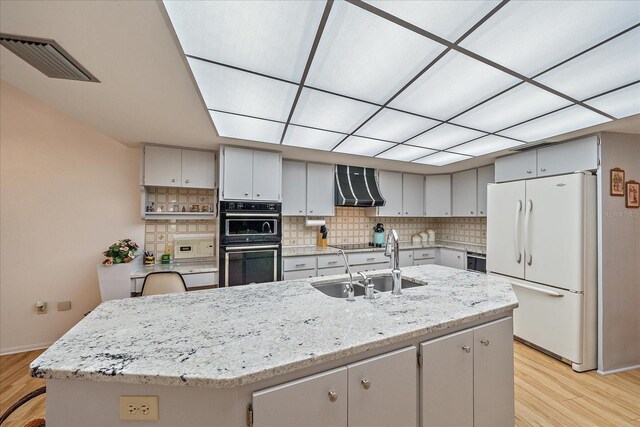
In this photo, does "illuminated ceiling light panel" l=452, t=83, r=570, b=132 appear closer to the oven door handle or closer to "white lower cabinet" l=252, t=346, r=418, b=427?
"white lower cabinet" l=252, t=346, r=418, b=427

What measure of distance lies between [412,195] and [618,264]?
104 inches

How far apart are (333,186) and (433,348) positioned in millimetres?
2943

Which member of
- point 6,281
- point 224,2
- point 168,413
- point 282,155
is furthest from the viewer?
point 282,155

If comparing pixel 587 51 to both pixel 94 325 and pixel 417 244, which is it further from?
pixel 417 244

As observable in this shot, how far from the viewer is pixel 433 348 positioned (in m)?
1.22

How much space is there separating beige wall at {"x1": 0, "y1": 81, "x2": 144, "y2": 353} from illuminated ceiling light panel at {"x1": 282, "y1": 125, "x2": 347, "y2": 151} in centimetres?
202

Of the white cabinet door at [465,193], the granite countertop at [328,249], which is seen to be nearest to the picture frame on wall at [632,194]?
the granite countertop at [328,249]

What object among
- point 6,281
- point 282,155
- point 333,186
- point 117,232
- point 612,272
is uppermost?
point 282,155

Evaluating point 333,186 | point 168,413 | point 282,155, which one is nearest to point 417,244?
point 333,186

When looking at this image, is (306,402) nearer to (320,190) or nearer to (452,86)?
(452,86)

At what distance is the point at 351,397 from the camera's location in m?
1.01

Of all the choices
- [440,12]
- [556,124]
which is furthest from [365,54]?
[556,124]

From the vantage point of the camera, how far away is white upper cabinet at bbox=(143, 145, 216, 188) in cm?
289

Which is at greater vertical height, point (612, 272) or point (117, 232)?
point (117, 232)
